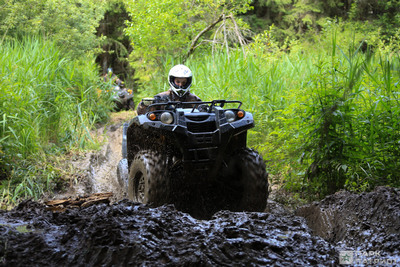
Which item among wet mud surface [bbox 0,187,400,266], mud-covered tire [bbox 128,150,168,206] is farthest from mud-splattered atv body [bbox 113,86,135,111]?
wet mud surface [bbox 0,187,400,266]

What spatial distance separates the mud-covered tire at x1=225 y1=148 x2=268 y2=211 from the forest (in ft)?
2.47

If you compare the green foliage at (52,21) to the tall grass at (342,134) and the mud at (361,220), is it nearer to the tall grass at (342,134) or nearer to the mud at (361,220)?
the tall grass at (342,134)

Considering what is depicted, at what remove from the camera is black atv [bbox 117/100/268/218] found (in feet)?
11.9

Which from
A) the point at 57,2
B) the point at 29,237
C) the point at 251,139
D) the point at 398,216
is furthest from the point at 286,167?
the point at 57,2

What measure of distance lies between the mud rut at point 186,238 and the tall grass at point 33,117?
192cm

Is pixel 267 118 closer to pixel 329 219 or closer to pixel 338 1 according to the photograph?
pixel 329 219

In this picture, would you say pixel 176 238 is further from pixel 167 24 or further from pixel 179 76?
pixel 167 24

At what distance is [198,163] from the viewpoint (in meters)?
3.61

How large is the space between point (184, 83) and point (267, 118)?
1.57 meters

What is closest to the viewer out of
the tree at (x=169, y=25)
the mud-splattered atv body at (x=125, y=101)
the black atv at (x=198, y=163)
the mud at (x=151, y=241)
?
the mud at (x=151, y=241)

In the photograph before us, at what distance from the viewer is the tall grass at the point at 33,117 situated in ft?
16.4

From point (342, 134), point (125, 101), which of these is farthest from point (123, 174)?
point (125, 101)

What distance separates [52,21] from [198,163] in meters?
8.80

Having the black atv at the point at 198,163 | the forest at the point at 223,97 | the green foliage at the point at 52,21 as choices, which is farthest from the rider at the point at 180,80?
the green foliage at the point at 52,21
